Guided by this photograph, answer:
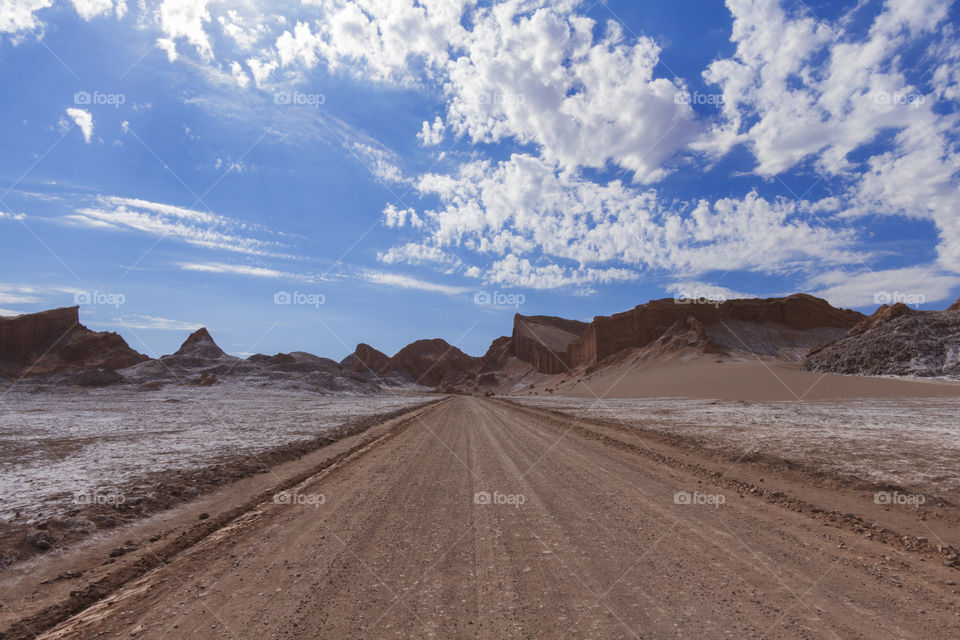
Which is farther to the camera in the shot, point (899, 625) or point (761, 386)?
point (761, 386)

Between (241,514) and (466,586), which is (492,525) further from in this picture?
(241,514)

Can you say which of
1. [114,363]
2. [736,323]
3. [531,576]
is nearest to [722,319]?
[736,323]

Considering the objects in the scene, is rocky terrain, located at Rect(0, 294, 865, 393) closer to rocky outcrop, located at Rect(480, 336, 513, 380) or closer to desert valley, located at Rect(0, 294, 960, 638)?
rocky outcrop, located at Rect(480, 336, 513, 380)

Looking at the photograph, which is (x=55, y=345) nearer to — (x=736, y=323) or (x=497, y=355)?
(x=497, y=355)

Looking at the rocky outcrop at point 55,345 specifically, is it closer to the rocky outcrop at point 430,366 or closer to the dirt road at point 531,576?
the dirt road at point 531,576

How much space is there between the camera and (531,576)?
16.9ft

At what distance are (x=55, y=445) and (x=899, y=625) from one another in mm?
22110

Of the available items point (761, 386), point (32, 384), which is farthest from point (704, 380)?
point (32, 384)

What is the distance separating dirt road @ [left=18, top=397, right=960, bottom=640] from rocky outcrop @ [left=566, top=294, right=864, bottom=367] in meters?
101

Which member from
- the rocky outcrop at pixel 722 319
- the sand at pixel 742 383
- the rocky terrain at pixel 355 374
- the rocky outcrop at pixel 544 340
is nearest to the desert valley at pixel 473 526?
the sand at pixel 742 383

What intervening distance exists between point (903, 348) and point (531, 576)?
2497 inches

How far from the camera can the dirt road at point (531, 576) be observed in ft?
13.8

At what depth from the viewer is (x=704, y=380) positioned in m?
62.6

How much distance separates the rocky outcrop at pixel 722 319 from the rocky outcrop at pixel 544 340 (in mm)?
21827
